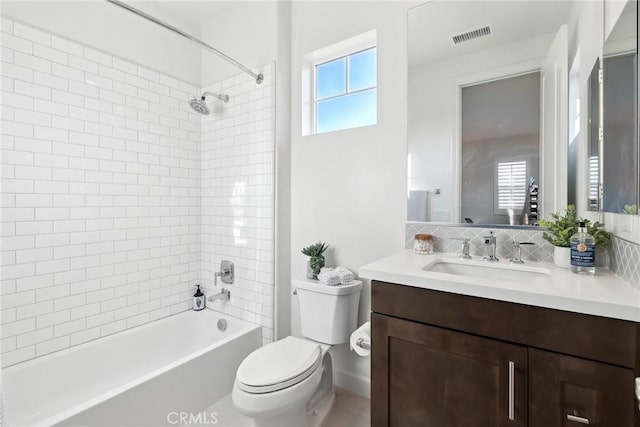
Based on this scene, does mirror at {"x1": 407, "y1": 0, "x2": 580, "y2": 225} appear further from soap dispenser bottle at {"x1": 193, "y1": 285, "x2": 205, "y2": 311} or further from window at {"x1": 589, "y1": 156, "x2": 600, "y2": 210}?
soap dispenser bottle at {"x1": 193, "y1": 285, "x2": 205, "y2": 311}

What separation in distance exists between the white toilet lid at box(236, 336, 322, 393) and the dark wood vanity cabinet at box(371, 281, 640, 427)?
414mm

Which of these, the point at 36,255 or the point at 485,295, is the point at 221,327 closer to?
the point at 36,255

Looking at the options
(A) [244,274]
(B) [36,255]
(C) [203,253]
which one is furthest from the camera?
(C) [203,253]

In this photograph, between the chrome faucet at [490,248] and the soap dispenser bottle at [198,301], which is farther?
the soap dispenser bottle at [198,301]

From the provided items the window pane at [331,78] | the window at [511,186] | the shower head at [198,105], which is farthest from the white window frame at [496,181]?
the shower head at [198,105]

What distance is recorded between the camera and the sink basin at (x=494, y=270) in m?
1.25

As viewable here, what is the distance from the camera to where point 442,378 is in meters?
1.07

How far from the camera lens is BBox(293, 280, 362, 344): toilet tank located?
1.77 m

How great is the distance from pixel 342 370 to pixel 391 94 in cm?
181

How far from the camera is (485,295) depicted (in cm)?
98

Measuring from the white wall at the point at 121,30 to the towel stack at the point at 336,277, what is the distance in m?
1.99

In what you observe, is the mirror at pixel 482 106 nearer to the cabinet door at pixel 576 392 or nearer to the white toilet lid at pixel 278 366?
the cabinet door at pixel 576 392

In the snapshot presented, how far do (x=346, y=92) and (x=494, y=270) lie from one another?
1.51 m

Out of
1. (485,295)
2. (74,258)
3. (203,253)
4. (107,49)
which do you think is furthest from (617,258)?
(107,49)
